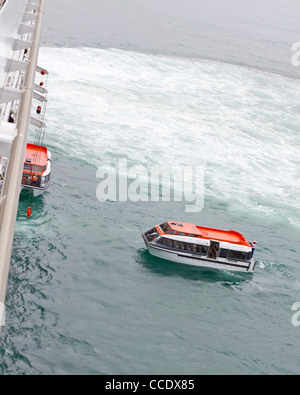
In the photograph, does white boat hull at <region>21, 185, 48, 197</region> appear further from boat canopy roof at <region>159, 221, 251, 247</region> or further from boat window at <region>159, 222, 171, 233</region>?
boat canopy roof at <region>159, 221, 251, 247</region>

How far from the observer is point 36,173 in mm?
53969

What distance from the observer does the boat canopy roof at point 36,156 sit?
55.3m

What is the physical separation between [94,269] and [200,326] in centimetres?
1055

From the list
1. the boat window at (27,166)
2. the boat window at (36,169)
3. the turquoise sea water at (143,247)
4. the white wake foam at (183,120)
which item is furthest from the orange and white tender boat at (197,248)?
the boat window at (27,166)

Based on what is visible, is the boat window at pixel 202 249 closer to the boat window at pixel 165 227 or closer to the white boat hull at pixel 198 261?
the white boat hull at pixel 198 261

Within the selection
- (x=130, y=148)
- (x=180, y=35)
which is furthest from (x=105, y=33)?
(x=130, y=148)

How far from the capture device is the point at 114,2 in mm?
166750

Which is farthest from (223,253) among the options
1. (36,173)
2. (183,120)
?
(183,120)

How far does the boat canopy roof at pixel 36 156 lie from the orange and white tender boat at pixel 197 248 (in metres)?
13.7

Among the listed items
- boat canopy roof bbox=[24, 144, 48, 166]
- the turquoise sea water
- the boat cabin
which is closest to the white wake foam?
the turquoise sea water

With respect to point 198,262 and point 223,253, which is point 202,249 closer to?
point 198,262

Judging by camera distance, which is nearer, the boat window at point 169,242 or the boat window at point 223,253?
the boat window at point 169,242

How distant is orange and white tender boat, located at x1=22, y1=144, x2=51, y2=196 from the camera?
176ft

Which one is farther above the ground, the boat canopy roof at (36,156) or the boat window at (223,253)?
the boat canopy roof at (36,156)
